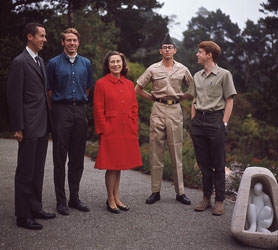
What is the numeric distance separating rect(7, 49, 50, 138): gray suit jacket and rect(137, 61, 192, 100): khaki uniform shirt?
1.69 metres

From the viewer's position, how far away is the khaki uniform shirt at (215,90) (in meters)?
4.45

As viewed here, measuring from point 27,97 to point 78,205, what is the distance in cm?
160

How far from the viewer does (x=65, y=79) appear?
425cm

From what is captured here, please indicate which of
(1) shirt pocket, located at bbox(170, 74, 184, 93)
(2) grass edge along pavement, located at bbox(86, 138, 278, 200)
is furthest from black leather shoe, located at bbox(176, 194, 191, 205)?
(1) shirt pocket, located at bbox(170, 74, 184, 93)

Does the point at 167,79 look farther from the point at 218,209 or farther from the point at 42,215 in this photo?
the point at 42,215

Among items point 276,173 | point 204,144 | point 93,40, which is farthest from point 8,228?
point 93,40

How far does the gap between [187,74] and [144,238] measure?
256 cm

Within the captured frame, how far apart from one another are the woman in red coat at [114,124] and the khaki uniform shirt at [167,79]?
62cm

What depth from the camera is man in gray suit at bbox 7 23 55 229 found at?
3736 millimetres

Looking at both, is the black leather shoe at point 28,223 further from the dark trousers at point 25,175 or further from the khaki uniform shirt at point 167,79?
the khaki uniform shirt at point 167,79

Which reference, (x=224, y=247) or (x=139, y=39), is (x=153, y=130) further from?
(x=139, y=39)

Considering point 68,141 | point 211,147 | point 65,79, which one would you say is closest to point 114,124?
point 68,141

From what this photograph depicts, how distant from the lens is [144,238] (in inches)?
142

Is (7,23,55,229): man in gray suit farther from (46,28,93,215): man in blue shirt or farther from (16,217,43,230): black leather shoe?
(46,28,93,215): man in blue shirt
